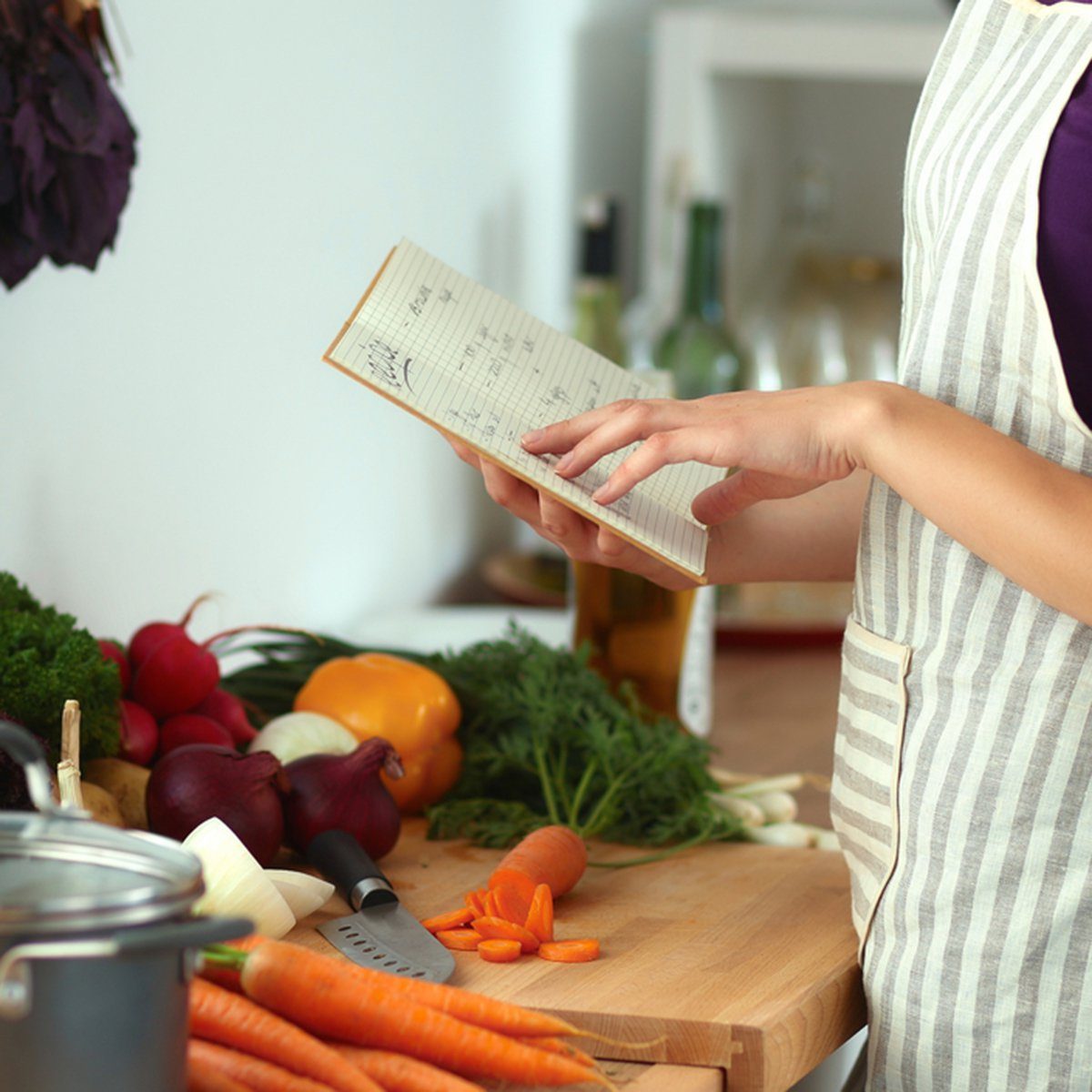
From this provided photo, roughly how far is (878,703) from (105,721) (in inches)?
19.3

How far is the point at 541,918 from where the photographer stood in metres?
0.98

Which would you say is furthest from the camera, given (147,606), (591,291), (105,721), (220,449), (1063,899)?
(591,291)

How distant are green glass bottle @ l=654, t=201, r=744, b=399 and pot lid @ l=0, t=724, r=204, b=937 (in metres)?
1.76

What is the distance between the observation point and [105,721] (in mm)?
1015

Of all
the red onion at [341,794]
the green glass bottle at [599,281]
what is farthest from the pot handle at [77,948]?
the green glass bottle at [599,281]

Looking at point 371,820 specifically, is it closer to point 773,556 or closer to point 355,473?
point 773,556

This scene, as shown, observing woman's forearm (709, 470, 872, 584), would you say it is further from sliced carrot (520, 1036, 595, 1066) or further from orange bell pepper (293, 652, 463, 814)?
sliced carrot (520, 1036, 595, 1066)

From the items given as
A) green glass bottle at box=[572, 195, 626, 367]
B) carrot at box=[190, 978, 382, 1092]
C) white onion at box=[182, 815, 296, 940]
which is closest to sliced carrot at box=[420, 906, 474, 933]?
white onion at box=[182, 815, 296, 940]

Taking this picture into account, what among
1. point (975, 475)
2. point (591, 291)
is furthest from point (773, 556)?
point (591, 291)

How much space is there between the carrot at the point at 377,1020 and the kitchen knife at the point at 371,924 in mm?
96

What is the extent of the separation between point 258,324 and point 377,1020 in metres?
0.94

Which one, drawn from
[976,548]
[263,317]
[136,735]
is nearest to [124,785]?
[136,735]

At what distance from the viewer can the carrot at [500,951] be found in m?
0.95

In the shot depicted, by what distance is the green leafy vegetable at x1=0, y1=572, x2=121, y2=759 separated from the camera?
0.95m
